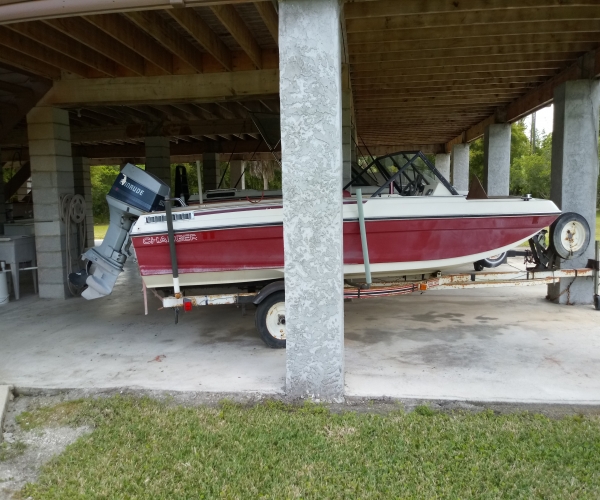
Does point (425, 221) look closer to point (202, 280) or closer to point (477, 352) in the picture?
point (477, 352)

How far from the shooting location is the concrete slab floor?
3805 millimetres

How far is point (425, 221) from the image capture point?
16.0 feet

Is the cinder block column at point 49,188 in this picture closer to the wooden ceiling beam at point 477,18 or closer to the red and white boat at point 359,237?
the red and white boat at point 359,237

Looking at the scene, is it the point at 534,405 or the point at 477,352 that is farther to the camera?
the point at 477,352

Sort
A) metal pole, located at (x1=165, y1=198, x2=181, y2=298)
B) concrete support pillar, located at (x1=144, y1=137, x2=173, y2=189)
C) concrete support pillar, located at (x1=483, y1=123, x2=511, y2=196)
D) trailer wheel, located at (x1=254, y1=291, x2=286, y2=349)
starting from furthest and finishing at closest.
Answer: concrete support pillar, located at (x1=144, y1=137, x2=173, y2=189) → concrete support pillar, located at (x1=483, y1=123, x2=511, y2=196) → trailer wheel, located at (x1=254, y1=291, x2=286, y2=349) → metal pole, located at (x1=165, y1=198, x2=181, y2=298)

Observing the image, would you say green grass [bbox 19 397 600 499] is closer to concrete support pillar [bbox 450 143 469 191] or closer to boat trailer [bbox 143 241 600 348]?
boat trailer [bbox 143 241 600 348]

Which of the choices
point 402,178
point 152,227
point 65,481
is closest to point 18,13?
point 152,227

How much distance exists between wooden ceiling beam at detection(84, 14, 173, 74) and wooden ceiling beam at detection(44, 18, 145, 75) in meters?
0.31

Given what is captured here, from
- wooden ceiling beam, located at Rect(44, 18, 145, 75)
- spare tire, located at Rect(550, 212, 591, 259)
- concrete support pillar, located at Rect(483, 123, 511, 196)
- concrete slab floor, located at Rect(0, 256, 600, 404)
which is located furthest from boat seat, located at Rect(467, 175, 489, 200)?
concrete support pillar, located at Rect(483, 123, 511, 196)

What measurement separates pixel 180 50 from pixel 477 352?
4713mm

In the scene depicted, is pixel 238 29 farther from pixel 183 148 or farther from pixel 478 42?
pixel 183 148

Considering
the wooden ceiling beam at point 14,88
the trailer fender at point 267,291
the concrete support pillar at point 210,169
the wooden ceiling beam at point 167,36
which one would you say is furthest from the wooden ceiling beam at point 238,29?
the concrete support pillar at point 210,169

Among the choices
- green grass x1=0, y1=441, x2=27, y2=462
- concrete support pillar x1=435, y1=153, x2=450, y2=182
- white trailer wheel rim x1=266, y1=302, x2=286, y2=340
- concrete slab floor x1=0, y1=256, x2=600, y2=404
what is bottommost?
green grass x1=0, y1=441, x2=27, y2=462

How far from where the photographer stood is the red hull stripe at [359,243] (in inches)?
187
